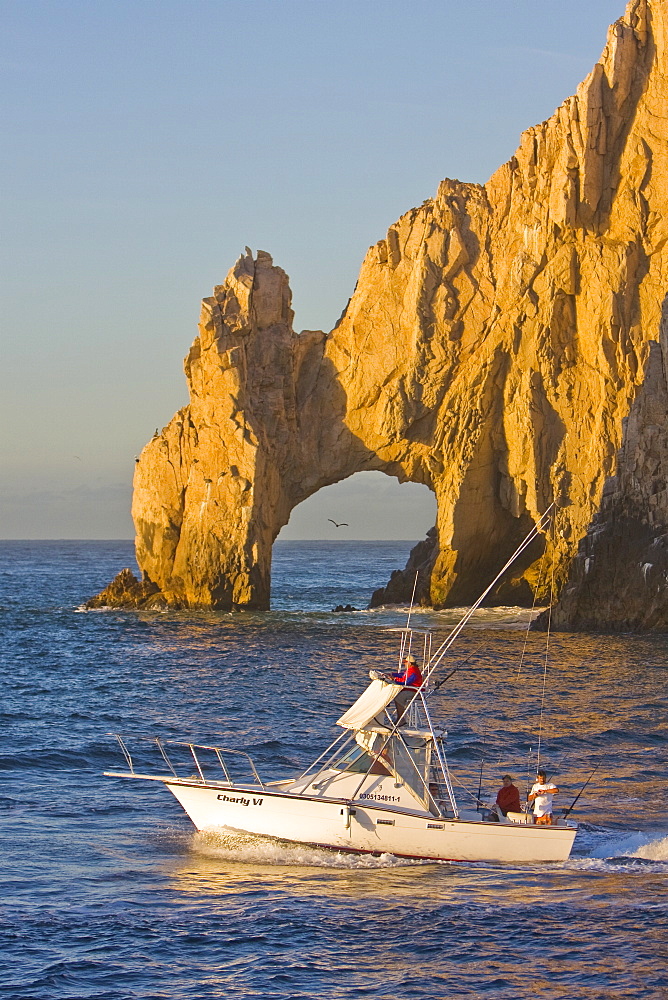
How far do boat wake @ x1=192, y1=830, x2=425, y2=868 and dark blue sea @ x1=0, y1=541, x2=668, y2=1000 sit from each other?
0.04 meters

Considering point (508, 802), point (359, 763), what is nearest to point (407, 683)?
point (359, 763)

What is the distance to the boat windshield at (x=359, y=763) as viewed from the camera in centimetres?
1736

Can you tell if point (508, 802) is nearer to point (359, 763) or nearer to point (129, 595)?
point (359, 763)

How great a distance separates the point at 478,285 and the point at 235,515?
14879 mm

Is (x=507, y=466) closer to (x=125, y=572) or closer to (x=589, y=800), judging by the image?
(x=125, y=572)

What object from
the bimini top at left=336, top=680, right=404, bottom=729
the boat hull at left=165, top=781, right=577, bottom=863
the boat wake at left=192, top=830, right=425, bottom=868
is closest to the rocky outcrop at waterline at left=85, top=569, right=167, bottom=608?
Answer: the bimini top at left=336, top=680, right=404, bottom=729

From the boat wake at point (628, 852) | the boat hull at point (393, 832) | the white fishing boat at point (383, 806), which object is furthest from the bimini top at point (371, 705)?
the boat wake at point (628, 852)

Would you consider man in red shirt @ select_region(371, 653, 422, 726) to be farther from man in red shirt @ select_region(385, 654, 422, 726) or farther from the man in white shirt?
the man in white shirt

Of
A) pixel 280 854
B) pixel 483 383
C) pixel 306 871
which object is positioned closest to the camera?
pixel 306 871

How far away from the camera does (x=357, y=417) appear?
55.2 meters

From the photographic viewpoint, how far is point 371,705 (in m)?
18.1

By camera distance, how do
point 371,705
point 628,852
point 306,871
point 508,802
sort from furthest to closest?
point 371,705, point 508,802, point 628,852, point 306,871

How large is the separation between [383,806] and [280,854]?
162 centimetres

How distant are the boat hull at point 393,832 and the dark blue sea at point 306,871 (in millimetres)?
229
